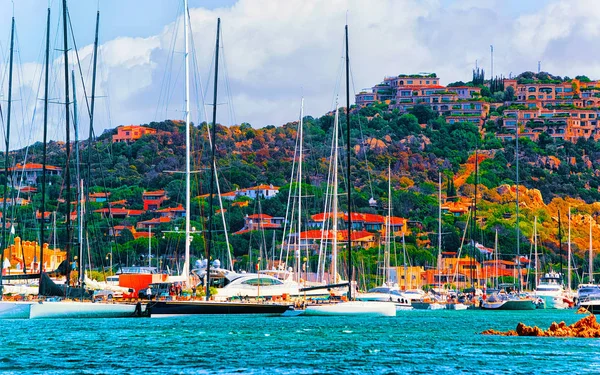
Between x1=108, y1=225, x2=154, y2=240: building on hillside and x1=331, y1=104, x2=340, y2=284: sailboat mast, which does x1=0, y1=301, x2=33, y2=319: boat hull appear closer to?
x1=331, y1=104, x2=340, y2=284: sailboat mast

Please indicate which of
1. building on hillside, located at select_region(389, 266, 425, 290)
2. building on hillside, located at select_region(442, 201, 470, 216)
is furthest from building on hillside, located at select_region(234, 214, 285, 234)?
building on hillside, located at select_region(442, 201, 470, 216)

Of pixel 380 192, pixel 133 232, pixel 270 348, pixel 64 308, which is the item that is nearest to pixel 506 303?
pixel 64 308

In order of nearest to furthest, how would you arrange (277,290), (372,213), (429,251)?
(277,290) < (429,251) < (372,213)

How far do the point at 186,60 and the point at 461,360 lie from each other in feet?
83.3

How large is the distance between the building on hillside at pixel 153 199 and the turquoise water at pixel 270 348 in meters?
107

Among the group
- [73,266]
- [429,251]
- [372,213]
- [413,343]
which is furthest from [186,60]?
[372,213]

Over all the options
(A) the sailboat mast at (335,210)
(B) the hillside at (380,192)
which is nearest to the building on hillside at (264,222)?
(B) the hillside at (380,192)

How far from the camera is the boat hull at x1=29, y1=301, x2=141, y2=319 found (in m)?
49.9

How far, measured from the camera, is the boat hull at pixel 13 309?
172ft

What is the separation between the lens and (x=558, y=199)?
185250 millimetres

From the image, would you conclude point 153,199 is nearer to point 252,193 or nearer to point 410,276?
point 252,193

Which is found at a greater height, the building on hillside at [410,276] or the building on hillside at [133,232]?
the building on hillside at [133,232]

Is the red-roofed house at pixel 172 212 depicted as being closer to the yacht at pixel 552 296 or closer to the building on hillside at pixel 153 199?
the building on hillside at pixel 153 199

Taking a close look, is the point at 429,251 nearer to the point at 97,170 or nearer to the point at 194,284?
the point at 97,170
